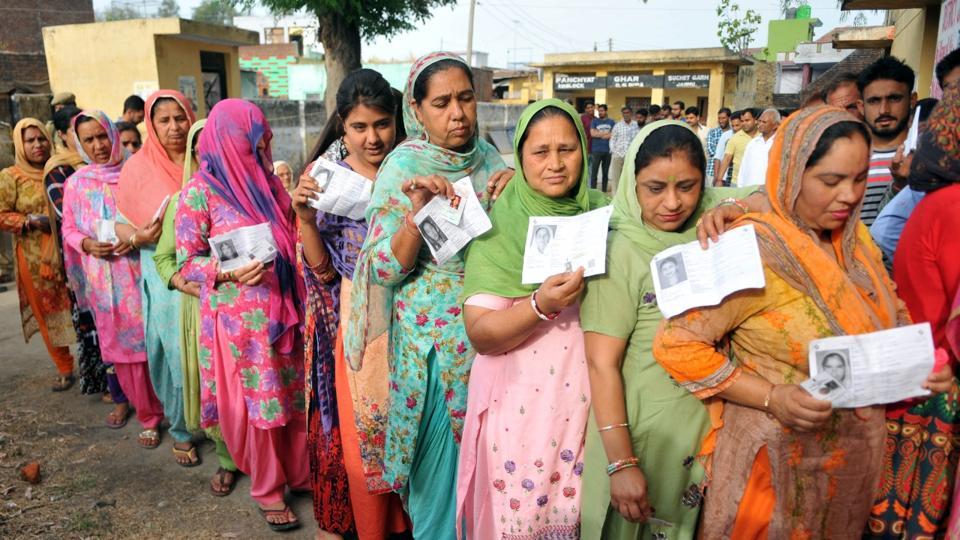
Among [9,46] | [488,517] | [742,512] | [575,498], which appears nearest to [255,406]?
[488,517]

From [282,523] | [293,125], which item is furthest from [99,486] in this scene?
[293,125]

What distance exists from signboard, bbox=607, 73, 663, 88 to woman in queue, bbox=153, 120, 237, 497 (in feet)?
85.2

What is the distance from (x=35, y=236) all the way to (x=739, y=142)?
28.5 feet

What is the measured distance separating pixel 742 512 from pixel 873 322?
635mm

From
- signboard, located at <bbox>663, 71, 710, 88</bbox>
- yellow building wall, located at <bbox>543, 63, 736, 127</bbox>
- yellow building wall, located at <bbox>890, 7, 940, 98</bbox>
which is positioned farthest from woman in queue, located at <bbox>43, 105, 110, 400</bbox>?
signboard, located at <bbox>663, 71, 710, 88</bbox>

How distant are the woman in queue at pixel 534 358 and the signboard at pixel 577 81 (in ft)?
92.1

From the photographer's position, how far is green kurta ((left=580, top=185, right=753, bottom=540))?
1.89 metres

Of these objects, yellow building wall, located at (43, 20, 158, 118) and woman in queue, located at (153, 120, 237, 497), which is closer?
woman in queue, located at (153, 120, 237, 497)

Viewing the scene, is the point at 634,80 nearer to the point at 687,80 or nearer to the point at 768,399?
the point at 687,80

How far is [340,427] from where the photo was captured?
296cm

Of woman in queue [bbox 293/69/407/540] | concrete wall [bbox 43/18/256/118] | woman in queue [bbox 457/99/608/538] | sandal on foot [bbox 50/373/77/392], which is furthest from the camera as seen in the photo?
concrete wall [bbox 43/18/256/118]

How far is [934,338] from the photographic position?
77.5 inches

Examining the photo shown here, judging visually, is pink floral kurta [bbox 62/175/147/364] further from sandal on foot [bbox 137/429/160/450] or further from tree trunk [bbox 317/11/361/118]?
tree trunk [bbox 317/11/361/118]

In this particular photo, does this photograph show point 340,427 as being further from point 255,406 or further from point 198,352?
point 198,352
